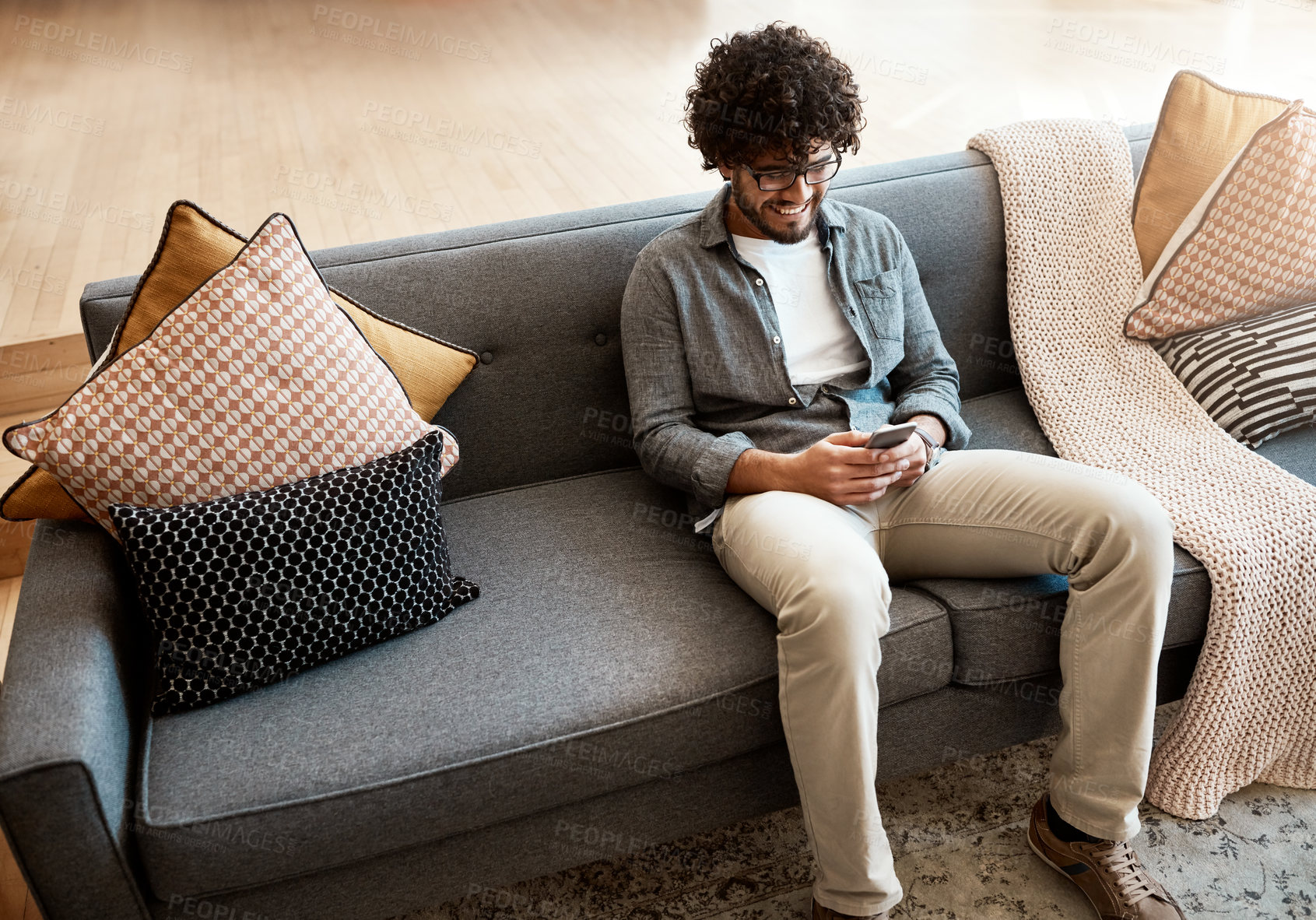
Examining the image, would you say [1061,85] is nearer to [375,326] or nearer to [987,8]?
[987,8]

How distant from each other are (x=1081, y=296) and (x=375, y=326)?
1.35 metres

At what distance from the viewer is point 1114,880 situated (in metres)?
1.47

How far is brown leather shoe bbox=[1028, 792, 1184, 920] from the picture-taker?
145cm

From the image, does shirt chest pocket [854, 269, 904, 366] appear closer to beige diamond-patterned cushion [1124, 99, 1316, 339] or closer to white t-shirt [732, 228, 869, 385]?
white t-shirt [732, 228, 869, 385]

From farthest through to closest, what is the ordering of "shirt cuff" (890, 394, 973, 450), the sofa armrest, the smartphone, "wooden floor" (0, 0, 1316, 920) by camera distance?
"wooden floor" (0, 0, 1316, 920) → "shirt cuff" (890, 394, 973, 450) → the smartphone → the sofa armrest

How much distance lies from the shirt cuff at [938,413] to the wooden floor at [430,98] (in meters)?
1.86

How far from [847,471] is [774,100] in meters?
0.58

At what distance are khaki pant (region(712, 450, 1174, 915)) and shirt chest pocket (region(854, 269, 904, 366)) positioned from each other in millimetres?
217

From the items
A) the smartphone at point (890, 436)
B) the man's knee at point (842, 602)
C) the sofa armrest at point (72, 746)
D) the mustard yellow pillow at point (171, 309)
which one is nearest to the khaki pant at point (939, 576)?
the man's knee at point (842, 602)

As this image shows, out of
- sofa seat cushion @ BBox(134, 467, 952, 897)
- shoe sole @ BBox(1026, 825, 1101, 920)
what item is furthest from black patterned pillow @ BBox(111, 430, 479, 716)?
shoe sole @ BBox(1026, 825, 1101, 920)

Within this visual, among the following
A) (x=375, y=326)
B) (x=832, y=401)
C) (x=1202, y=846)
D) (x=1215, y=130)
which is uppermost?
(x=1215, y=130)

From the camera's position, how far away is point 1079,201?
204 cm

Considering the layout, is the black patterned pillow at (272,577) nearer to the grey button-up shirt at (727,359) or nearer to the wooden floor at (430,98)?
the grey button-up shirt at (727,359)

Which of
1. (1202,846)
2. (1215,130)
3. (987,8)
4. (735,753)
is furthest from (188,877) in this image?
(987,8)
